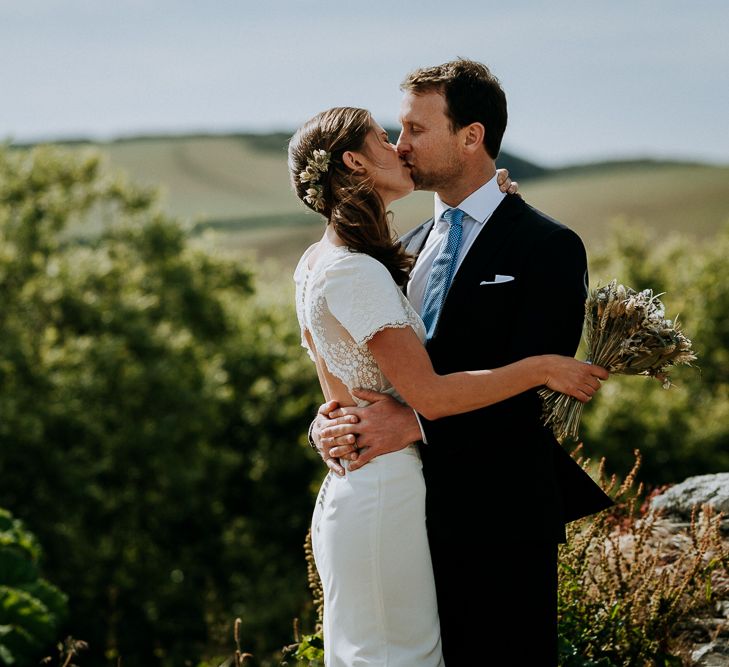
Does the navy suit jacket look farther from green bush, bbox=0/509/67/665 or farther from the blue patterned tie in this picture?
green bush, bbox=0/509/67/665

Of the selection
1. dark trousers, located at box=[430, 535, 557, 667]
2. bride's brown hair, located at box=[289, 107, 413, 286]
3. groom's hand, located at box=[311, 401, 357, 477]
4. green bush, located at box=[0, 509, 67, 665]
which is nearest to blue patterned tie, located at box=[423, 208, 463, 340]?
bride's brown hair, located at box=[289, 107, 413, 286]

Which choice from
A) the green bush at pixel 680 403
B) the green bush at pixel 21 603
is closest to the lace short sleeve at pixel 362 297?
the green bush at pixel 21 603

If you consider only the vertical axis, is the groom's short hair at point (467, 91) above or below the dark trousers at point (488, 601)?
above

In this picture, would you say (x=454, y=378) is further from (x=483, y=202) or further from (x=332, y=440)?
(x=483, y=202)

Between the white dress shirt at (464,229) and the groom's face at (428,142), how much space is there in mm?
145

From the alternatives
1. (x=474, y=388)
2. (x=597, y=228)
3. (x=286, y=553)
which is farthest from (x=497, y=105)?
(x=597, y=228)

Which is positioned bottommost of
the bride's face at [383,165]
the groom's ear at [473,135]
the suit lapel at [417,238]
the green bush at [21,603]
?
the green bush at [21,603]

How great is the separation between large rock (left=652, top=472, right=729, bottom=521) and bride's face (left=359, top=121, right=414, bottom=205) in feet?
8.43

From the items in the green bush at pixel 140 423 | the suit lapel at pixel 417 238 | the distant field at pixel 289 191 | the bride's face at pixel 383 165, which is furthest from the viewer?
the distant field at pixel 289 191

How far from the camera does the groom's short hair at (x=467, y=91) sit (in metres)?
3.98

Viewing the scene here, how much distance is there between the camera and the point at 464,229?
13.0 feet

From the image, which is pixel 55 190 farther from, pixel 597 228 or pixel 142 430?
pixel 597 228

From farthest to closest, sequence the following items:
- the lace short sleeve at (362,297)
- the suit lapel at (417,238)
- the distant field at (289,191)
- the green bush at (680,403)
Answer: the distant field at (289,191) < the green bush at (680,403) < the suit lapel at (417,238) < the lace short sleeve at (362,297)

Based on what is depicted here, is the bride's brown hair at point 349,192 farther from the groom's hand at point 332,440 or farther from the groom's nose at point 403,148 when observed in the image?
the groom's hand at point 332,440
